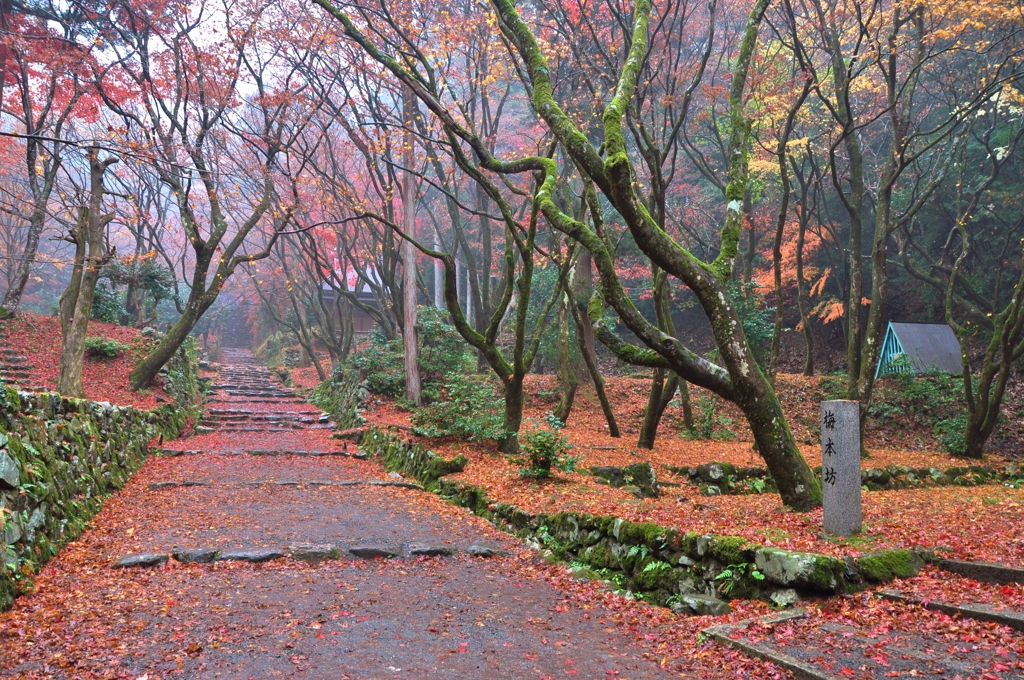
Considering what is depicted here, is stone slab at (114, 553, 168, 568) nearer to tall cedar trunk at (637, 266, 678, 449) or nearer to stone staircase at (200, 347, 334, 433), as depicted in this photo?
tall cedar trunk at (637, 266, 678, 449)

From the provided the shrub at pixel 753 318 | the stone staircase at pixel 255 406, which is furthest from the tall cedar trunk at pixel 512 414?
the shrub at pixel 753 318

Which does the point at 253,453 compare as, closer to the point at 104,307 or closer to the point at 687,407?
the point at 687,407

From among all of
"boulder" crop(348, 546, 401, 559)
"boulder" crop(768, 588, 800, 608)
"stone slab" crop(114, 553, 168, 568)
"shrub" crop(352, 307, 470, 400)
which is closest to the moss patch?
"boulder" crop(768, 588, 800, 608)

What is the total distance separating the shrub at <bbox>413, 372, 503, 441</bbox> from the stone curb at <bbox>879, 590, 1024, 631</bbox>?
748 centimetres

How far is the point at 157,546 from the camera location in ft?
20.7

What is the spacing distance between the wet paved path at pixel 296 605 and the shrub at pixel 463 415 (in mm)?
2424

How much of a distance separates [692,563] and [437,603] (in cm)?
209

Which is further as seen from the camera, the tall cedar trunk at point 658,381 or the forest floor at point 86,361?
the forest floor at point 86,361

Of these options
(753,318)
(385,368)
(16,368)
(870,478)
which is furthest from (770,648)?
(16,368)

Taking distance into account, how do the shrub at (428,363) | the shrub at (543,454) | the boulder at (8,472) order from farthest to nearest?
the shrub at (428,363)
the shrub at (543,454)
the boulder at (8,472)

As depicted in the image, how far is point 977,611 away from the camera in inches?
155

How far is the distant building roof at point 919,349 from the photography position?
16719 millimetres

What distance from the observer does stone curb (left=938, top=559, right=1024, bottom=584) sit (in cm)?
443

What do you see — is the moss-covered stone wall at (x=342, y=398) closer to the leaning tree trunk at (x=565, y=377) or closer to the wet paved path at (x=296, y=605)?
the leaning tree trunk at (x=565, y=377)
